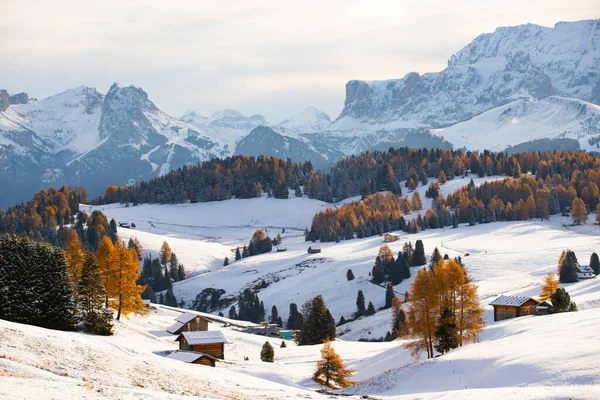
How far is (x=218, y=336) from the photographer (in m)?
66.2

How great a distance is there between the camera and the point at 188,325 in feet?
262

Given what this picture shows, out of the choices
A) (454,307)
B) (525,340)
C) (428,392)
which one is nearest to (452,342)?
(454,307)

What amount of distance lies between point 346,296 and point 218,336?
62.7 metres

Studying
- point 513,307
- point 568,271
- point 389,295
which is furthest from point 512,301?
point 389,295

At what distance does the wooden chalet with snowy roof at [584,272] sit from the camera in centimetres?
10762

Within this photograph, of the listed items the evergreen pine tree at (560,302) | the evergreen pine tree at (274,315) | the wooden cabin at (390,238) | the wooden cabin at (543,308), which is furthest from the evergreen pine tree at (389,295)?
the evergreen pine tree at (560,302)

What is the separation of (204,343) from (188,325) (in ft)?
52.0

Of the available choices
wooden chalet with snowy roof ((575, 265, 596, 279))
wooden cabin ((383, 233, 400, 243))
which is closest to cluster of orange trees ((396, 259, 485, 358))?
wooden chalet with snowy roof ((575, 265, 596, 279))

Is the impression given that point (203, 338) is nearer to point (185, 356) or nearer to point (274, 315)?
point (185, 356)

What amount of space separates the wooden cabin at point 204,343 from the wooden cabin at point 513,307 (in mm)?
29466

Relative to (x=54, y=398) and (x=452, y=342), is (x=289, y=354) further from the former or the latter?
(x=54, y=398)

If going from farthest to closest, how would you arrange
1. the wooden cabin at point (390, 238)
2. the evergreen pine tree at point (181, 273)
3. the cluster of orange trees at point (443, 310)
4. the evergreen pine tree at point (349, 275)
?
the wooden cabin at point (390, 238) < the evergreen pine tree at point (181, 273) < the evergreen pine tree at point (349, 275) < the cluster of orange trees at point (443, 310)

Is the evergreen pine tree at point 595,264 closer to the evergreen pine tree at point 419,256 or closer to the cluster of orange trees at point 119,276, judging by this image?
the evergreen pine tree at point 419,256

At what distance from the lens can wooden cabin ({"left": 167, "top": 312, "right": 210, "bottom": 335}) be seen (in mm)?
79406
